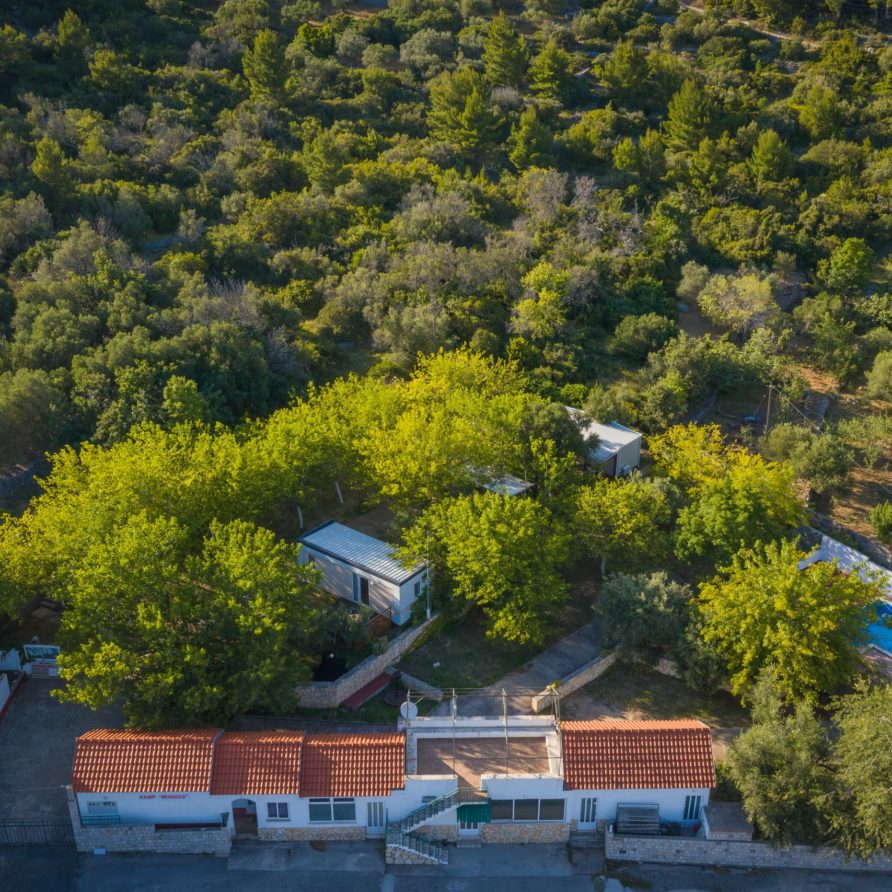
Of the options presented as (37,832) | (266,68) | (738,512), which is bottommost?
(37,832)

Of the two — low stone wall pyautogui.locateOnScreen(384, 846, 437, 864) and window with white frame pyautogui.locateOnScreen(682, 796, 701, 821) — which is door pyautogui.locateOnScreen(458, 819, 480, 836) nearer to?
low stone wall pyautogui.locateOnScreen(384, 846, 437, 864)

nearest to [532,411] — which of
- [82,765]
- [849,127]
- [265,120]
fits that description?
[82,765]

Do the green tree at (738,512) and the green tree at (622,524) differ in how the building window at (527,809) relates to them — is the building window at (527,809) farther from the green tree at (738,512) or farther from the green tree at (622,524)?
the green tree at (738,512)

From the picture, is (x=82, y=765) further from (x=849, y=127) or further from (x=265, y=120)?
(x=849, y=127)

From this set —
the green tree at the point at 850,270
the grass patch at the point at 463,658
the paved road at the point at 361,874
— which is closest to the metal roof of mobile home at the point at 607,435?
the grass patch at the point at 463,658

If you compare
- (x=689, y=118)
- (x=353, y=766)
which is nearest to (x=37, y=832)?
(x=353, y=766)

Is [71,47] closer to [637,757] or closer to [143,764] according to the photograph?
[143,764]
